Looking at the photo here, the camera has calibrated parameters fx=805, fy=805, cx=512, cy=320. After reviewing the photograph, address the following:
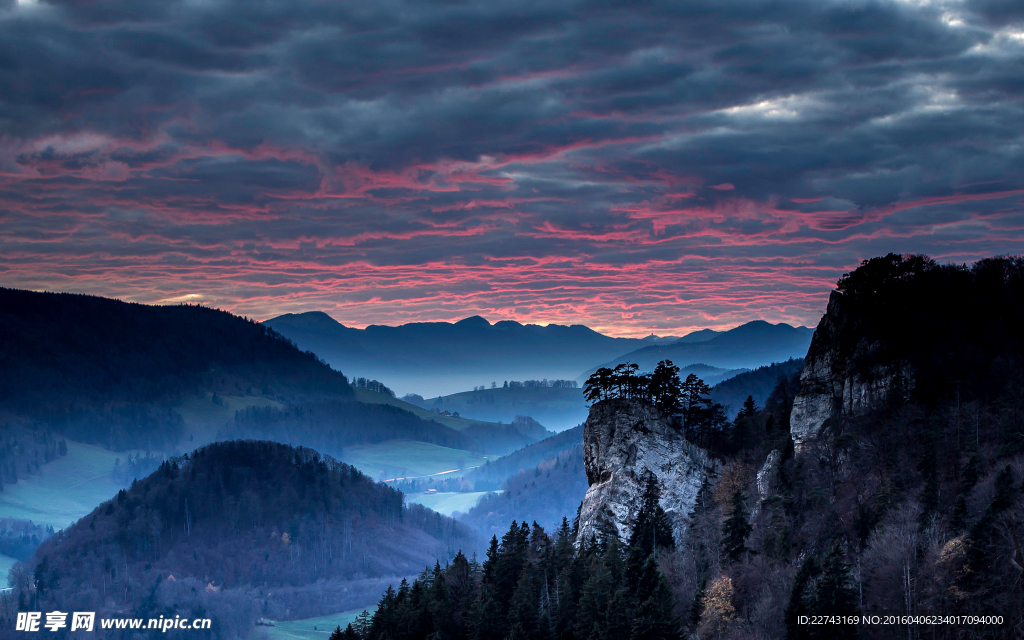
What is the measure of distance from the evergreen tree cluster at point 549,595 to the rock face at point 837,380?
24573 millimetres

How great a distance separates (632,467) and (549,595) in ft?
76.8

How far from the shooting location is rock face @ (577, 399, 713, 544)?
117 m

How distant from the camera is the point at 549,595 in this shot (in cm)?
10688

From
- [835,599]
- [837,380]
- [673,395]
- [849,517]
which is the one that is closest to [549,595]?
[673,395]

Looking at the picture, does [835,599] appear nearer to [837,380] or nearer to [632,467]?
[837,380]

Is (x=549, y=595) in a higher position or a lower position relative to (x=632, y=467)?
lower

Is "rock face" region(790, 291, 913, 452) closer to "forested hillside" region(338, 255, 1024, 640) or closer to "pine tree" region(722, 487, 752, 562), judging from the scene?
"forested hillside" region(338, 255, 1024, 640)

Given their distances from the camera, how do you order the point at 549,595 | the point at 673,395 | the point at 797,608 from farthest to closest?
the point at 673,395
the point at 549,595
the point at 797,608

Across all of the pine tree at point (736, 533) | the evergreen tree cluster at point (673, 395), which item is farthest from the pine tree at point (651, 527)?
the pine tree at point (736, 533)

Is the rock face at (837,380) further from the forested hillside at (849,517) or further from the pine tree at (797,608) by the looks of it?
the pine tree at (797,608)

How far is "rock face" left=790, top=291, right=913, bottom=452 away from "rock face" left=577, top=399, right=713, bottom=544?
1722cm

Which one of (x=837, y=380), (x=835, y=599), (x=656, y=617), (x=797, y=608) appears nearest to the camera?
(x=835, y=599)

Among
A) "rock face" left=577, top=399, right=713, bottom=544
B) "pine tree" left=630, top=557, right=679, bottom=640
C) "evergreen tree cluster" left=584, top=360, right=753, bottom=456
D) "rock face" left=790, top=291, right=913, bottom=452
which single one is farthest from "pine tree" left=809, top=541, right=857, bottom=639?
"evergreen tree cluster" left=584, top=360, right=753, bottom=456

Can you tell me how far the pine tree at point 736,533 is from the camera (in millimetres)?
96250
